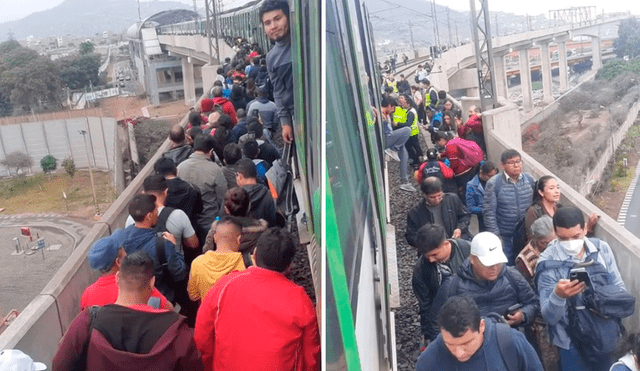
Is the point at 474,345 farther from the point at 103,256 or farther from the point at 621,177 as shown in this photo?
the point at 621,177

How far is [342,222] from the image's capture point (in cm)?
259

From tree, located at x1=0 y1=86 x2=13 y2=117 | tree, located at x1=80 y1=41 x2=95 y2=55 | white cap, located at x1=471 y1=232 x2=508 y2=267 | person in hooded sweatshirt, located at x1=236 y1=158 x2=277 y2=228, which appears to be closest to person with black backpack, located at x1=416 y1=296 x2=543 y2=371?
white cap, located at x1=471 y1=232 x2=508 y2=267

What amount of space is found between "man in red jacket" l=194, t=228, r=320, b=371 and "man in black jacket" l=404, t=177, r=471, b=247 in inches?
119

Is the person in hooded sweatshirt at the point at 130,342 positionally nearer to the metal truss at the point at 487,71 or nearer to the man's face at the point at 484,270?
the man's face at the point at 484,270

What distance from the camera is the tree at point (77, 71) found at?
8025 cm

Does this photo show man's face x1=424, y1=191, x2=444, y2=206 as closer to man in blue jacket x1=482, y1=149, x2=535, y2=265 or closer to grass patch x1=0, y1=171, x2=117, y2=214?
man in blue jacket x1=482, y1=149, x2=535, y2=265

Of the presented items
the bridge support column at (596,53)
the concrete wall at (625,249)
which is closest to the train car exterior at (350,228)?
the concrete wall at (625,249)

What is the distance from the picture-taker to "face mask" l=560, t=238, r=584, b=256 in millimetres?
4219

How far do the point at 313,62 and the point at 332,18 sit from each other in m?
0.66

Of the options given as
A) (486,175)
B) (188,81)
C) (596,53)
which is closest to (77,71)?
(188,81)

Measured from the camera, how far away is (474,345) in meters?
3.21

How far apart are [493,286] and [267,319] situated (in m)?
1.61

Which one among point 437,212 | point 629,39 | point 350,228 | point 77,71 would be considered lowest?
point 629,39

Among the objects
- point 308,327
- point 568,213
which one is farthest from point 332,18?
point 568,213
